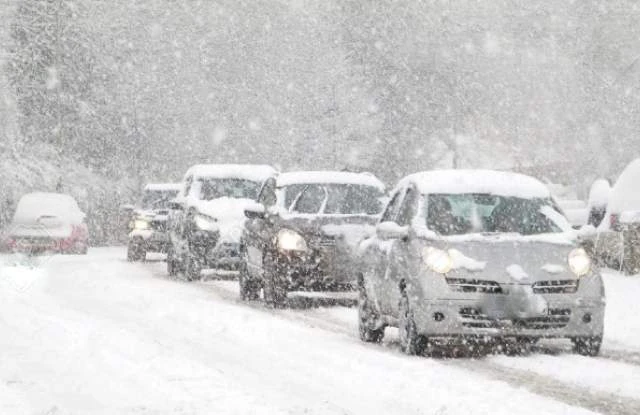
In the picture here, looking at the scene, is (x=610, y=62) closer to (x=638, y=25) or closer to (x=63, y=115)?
(x=638, y=25)

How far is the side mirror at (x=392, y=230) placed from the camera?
1101 cm

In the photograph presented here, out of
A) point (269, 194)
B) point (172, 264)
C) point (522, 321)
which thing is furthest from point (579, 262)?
point (172, 264)

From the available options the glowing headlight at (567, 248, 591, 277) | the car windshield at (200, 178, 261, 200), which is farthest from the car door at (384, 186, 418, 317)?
the car windshield at (200, 178, 261, 200)

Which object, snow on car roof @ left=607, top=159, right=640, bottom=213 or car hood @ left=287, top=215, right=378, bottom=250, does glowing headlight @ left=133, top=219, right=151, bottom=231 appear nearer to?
snow on car roof @ left=607, top=159, right=640, bottom=213

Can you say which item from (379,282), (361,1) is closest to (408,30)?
(361,1)

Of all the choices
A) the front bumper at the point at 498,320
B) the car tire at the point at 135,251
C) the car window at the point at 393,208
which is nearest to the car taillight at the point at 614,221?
the car window at the point at 393,208

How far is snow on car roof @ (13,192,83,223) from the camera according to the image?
2936 centimetres

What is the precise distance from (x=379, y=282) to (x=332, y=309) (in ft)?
13.3

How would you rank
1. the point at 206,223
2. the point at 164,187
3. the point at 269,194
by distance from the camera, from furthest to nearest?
the point at 164,187 → the point at 206,223 → the point at 269,194

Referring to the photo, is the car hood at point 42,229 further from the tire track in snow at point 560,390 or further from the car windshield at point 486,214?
the tire track in snow at point 560,390

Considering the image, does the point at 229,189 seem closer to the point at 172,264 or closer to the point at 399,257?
the point at 172,264

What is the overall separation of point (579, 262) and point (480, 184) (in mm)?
1428

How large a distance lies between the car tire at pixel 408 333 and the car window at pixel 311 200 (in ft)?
18.3

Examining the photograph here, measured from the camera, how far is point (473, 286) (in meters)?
10.1
